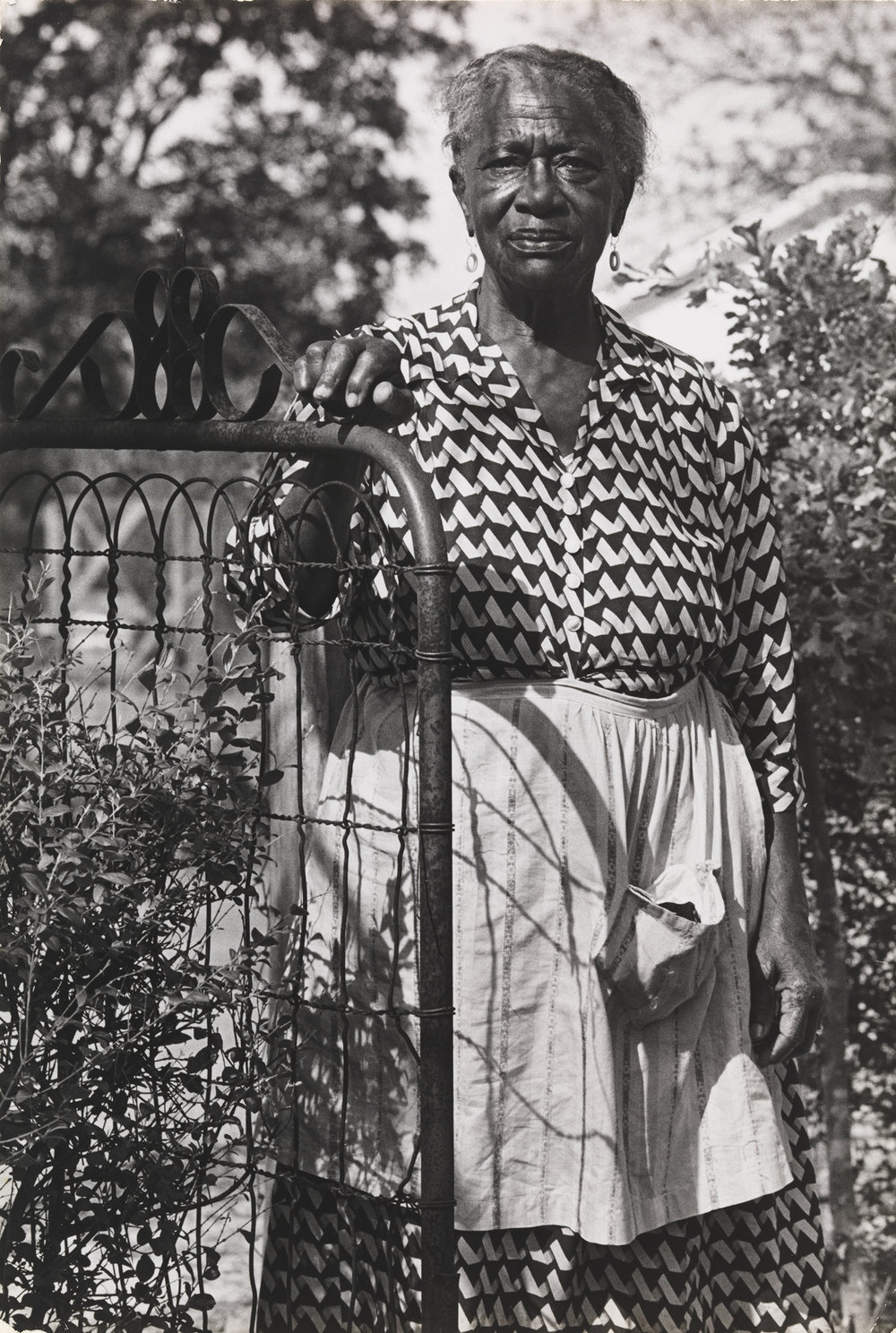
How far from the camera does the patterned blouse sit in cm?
207

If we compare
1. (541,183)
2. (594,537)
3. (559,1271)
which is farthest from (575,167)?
(559,1271)

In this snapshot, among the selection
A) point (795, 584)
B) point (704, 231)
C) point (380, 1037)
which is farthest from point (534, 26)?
point (380, 1037)

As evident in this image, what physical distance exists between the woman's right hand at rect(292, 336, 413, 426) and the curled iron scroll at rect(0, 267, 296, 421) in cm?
7

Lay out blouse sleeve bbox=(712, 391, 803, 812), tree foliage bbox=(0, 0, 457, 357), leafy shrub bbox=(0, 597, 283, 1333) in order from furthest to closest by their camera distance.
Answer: tree foliage bbox=(0, 0, 457, 357), blouse sleeve bbox=(712, 391, 803, 812), leafy shrub bbox=(0, 597, 283, 1333)

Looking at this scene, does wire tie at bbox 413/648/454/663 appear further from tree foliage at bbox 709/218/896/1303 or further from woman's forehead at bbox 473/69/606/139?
tree foliage at bbox 709/218/896/1303

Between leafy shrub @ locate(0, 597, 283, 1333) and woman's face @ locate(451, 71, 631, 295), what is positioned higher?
woman's face @ locate(451, 71, 631, 295)

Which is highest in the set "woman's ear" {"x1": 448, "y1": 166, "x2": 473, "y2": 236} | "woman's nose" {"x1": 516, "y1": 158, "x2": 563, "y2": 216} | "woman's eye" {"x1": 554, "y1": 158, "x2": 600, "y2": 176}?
"woman's ear" {"x1": 448, "y1": 166, "x2": 473, "y2": 236}

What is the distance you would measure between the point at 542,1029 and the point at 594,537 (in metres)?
0.71

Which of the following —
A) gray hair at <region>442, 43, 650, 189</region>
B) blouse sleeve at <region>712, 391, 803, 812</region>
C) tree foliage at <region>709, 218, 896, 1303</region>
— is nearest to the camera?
gray hair at <region>442, 43, 650, 189</region>

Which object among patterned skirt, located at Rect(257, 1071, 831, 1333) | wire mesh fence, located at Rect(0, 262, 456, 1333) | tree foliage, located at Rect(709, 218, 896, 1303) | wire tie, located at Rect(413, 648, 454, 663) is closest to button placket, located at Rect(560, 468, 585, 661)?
wire mesh fence, located at Rect(0, 262, 456, 1333)

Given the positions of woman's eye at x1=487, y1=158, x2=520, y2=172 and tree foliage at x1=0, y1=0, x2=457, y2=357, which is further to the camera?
tree foliage at x1=0, y1=0, x2=457, y2=357

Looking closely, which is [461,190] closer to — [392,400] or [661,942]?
[392,400]

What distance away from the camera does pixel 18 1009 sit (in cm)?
198

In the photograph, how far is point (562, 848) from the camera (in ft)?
6.77
